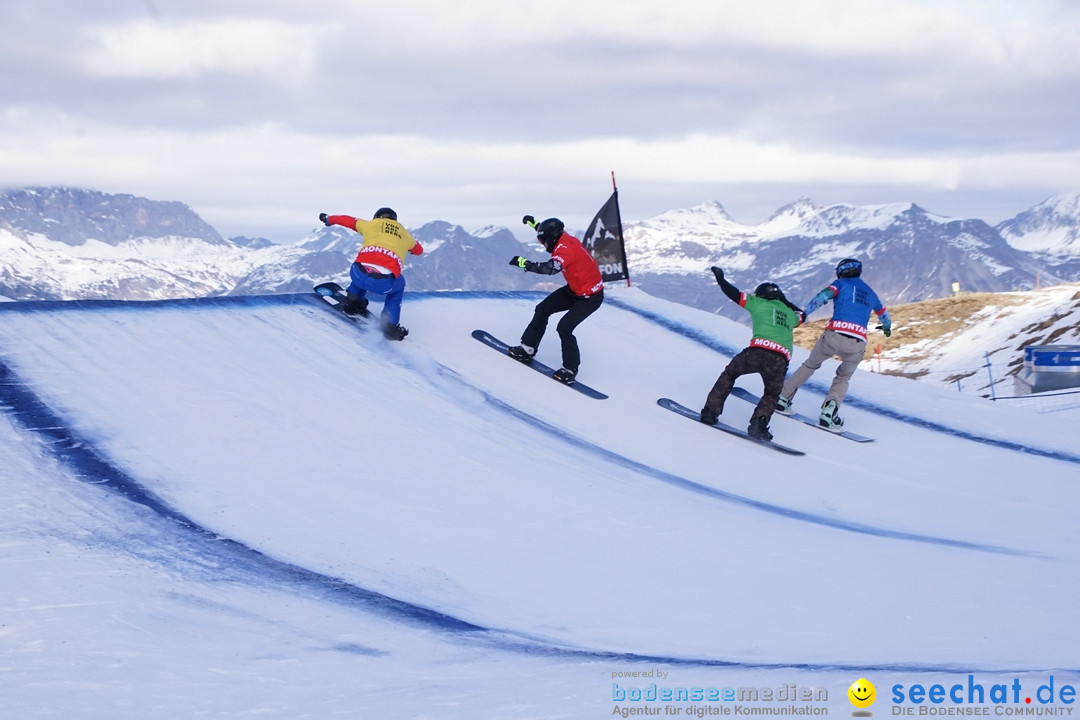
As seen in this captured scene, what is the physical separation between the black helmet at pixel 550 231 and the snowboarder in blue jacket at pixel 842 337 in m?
2.72

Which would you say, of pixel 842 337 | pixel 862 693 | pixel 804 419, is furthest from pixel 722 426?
pixel 862 693

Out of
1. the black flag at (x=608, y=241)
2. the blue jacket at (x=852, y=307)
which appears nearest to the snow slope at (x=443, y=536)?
the blue jacket at (x=852, y=307)

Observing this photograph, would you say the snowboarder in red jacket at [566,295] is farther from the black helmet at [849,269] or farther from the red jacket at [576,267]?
the black helmet at [849,269]

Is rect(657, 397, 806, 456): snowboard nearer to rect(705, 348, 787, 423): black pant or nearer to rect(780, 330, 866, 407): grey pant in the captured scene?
rect(705, 348, 787, 423): black pant

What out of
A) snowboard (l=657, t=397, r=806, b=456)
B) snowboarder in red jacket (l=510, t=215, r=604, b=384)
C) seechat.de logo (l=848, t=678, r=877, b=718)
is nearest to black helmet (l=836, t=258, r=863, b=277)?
snowboard (l=657, t=397, r=806, b=456)

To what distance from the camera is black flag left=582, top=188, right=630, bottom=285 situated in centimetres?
1351

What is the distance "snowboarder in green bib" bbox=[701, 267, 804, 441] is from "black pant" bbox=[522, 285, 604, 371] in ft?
5.00

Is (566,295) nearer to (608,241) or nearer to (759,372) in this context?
(759,372)

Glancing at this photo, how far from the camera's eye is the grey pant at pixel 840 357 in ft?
35.9

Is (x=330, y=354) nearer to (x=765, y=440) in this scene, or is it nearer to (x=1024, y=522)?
(x=765, y=440)

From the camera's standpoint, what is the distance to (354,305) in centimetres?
1109

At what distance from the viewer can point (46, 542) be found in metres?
5.43

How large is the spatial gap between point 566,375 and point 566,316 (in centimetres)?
65

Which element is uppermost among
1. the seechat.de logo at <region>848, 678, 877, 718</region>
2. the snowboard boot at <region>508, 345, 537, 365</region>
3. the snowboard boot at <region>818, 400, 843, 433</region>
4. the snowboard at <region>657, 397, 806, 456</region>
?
the snowboard boot at <region>508, 345, 537, 365</region>
